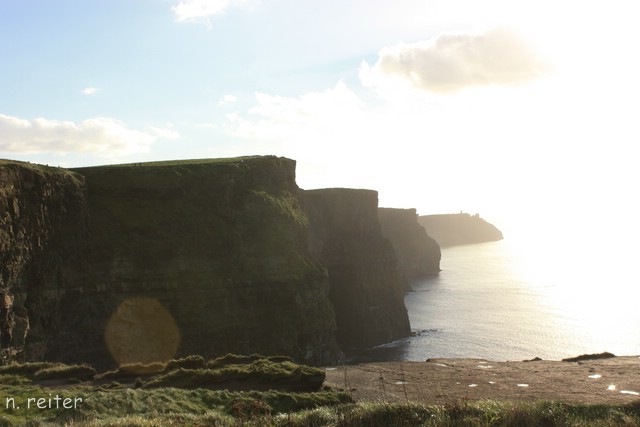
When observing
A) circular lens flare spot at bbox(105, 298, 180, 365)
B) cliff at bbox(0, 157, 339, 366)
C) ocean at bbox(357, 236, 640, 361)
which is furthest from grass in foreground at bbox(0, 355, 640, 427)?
ocean at bbox(357, 236, 640, 361)

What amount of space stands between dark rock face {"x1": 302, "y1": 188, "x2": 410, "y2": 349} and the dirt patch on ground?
173ft

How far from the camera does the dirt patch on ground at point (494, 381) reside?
31.8m

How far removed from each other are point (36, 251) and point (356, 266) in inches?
2507

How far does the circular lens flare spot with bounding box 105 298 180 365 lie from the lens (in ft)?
189

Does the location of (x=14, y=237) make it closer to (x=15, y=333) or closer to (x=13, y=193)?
(x=13, y=193)

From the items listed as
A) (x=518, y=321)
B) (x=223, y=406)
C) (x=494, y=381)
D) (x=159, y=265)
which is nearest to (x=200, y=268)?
(x=159, y=265)

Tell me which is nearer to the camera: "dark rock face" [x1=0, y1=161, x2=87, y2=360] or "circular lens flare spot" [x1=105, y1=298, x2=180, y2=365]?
"dark rock face" [x1=0, y1=161, x2=87, y2=360]

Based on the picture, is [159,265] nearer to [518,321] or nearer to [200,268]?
[200,268]

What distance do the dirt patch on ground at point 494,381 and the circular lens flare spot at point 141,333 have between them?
82.0 feet

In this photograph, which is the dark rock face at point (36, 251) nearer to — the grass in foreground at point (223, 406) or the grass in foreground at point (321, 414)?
the grass in foreground at point (223, 406)

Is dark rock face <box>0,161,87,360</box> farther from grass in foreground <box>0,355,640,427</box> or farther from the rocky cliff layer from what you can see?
grass in foreground <box>0,355,640,427</box>

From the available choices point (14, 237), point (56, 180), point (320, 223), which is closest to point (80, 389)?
point (14, 237)

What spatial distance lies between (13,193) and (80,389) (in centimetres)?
2706

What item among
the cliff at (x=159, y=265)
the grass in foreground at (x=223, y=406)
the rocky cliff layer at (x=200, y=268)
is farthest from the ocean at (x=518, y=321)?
the grass in foreground at (x=223, y=406)
